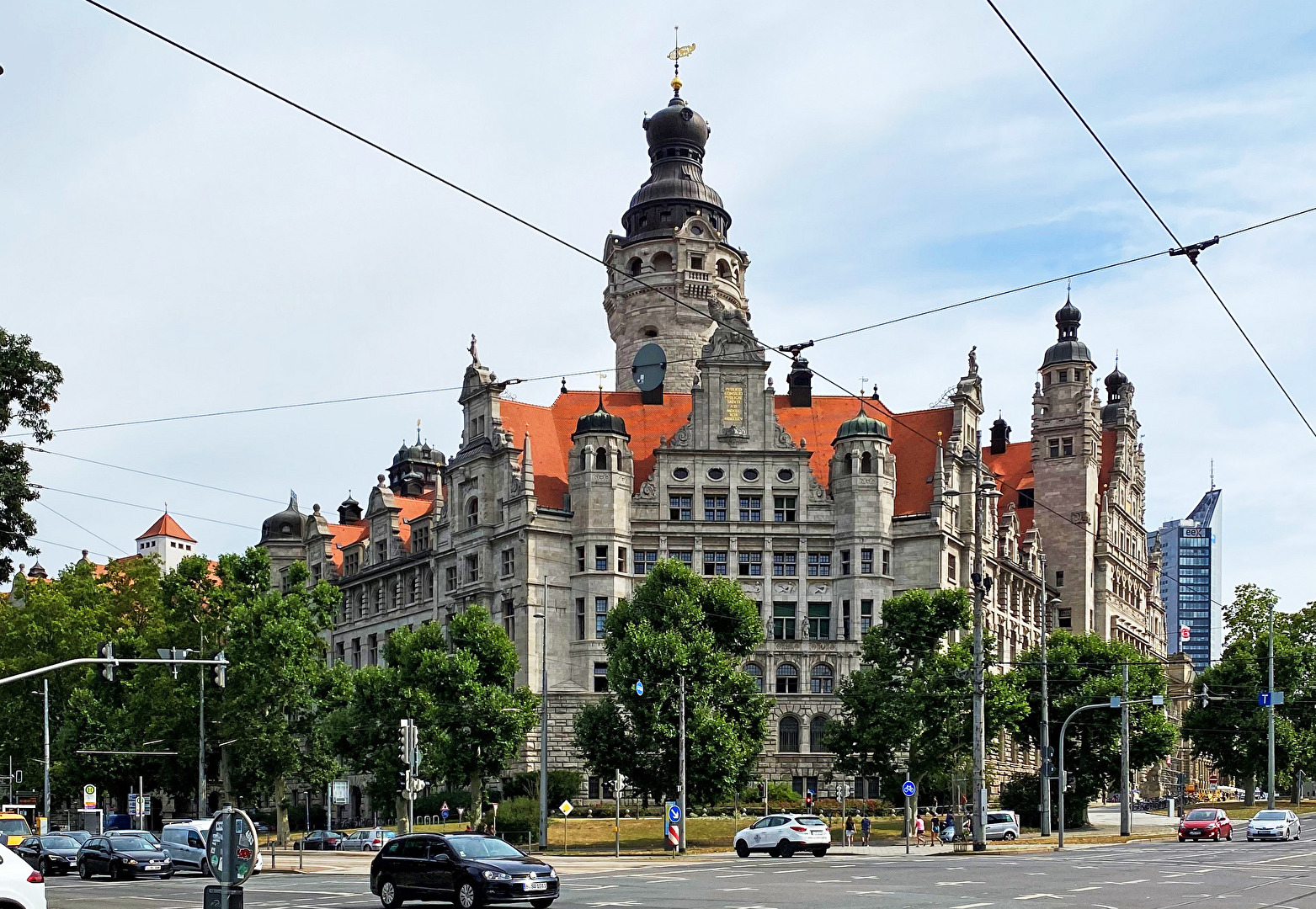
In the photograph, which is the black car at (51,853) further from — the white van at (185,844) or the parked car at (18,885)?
the parked car at (18,885)

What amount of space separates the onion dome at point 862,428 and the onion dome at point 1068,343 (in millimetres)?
32383

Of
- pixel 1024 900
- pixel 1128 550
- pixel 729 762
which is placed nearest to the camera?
pixel 1024 900

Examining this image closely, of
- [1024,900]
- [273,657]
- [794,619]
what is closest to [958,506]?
[794,619]

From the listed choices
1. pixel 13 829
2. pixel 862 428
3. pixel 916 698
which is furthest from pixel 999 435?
pixel 13 829

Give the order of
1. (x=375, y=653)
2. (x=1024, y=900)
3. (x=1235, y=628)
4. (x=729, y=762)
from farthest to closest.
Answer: (x=375, y=653)
(x=1235, y=628)
(x=729, y=762)
(x=1024, y=900)

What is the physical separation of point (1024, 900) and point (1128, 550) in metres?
103

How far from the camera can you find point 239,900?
15805mm

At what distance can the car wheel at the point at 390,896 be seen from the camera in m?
33.2

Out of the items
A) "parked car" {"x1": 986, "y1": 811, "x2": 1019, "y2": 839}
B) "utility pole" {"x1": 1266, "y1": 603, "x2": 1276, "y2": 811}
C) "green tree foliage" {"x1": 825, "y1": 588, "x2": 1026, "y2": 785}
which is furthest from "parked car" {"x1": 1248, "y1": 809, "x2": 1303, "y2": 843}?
"utility pole" {"x1": 1266, "y1": 603, "x2": 1276, "y2": 811}

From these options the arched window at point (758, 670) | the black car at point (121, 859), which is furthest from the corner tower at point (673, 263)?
the black car at point (121, 859)

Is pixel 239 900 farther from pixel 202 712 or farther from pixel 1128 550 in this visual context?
pixel 1128 550

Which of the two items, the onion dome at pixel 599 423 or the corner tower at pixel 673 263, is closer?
the onion dome at pixel 599 423

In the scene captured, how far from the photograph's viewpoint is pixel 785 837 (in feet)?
187

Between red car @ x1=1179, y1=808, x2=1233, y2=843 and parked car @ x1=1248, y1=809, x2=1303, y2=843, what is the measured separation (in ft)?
6.75
